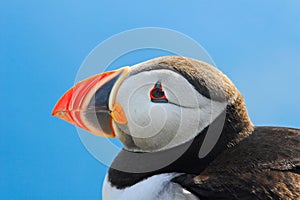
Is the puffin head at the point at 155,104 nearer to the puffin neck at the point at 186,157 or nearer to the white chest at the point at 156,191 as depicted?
the puffin neck at the point at 186,157

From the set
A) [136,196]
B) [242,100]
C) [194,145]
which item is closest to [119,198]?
[136,196]

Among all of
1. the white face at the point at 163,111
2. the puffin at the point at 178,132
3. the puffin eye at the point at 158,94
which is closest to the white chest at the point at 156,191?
the puffin at the point at 178,132

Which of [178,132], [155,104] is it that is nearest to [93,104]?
[155,104]

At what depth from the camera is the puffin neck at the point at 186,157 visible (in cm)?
287

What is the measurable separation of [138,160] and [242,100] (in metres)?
0.70

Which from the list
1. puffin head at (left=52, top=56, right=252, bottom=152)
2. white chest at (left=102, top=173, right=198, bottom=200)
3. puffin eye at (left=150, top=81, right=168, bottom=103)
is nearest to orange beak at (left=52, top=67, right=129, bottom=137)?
puffin head at (left=52, top=56, right=252, bottom=152)

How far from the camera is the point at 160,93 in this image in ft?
9.71

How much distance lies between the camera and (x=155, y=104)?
117 inches

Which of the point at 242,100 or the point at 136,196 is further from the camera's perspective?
the point at 242,100

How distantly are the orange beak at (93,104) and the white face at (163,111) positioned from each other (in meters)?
0.05

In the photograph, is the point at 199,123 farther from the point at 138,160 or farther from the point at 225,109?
the point at 138,160

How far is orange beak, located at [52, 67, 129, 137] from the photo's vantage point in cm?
308

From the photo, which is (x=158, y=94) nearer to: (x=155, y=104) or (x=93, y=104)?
(x=155, y=104)

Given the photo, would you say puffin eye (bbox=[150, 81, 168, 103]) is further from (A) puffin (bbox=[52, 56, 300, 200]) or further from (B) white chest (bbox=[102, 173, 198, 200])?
(B) white chest (bbox=[102, 173, 198, 200])
